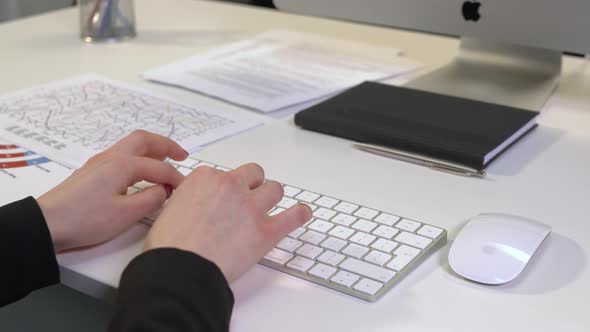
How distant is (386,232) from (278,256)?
108 mm

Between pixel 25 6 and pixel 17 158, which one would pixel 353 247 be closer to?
pixel 17 158

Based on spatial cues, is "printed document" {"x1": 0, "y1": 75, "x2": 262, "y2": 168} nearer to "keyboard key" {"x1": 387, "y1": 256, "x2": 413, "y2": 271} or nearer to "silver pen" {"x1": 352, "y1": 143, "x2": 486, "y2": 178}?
"silver pen" {"x1": 352, "y1": 143, "x2": 486, "y2": 178}

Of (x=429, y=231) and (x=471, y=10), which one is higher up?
(x=471, y=10)

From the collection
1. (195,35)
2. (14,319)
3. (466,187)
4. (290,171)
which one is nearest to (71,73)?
(195,35)

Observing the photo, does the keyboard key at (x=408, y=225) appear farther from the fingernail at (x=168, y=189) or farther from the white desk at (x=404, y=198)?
the fingernail at (x=168, y=189)

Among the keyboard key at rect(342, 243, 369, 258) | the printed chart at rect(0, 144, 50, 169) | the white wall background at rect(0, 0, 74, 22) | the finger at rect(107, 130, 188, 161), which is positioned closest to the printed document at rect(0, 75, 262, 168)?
the printed chart at rect(0, 144, 50, 169)

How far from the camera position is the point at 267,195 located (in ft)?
2.29

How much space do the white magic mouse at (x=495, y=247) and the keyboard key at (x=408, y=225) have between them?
0.05m

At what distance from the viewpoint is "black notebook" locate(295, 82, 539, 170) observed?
0.88m

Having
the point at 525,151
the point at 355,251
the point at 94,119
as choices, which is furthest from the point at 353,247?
the point at 94,119

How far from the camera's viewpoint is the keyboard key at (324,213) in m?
0.72

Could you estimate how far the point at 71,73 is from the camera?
47.7 inches

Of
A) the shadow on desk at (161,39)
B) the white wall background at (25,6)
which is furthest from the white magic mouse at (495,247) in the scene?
the white wall background at (25,6)

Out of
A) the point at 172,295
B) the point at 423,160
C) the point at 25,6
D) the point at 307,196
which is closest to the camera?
the point at 172,295
